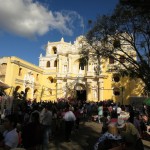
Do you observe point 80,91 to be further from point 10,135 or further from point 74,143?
point 10,135

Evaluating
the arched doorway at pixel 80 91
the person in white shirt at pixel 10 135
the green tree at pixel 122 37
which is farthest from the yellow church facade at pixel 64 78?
the person in white shirt at pixel 10 135

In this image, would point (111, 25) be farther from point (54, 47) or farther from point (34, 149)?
point (54, 47)

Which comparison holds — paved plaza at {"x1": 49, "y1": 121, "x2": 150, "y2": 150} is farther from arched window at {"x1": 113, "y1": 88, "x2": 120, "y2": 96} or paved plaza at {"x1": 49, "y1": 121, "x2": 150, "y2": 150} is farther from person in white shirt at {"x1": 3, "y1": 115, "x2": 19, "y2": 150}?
arched window at {"x1": 113, "y1": 88, "x2": 120, "y2": 96}

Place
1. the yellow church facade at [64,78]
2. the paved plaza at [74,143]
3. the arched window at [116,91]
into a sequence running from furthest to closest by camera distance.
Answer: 1. the arched window at [116,91]
2. the yellow church facade at [64,78]
3. the paved plaza at [74,143]

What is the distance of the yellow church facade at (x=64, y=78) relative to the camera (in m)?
37.2

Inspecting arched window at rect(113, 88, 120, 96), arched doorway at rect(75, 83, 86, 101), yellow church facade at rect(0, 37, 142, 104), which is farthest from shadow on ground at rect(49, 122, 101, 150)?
arched doorway at rect(75, 83, 86, 101)

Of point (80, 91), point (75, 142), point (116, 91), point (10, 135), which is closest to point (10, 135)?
point (10, 135)

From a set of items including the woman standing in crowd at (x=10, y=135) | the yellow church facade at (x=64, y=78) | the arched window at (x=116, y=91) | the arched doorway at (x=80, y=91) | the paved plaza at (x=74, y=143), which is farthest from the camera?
the arched doorway at (x=80, y=91)

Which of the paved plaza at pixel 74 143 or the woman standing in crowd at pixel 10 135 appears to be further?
the paved plaza at pixel 74 143

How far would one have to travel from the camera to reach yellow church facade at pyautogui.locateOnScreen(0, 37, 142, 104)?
3719 cm

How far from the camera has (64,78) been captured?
1654 inches

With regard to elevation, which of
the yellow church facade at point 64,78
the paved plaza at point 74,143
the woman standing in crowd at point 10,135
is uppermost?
the yellow church facade at point 64,78

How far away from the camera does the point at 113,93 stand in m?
39.0

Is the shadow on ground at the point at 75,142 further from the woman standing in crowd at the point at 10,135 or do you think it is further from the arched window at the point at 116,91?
the arched window at the point at 116,91
